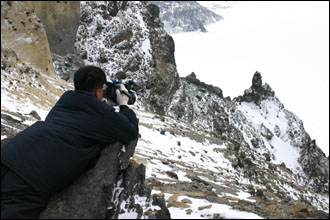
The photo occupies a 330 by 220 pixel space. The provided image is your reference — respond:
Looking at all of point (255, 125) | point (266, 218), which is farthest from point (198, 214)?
point (255, 125)

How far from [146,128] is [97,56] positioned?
20.4 metres

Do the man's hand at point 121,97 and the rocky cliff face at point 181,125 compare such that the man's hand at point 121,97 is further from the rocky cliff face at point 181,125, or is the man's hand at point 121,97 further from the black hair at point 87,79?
the rocky cliff face at point 181,125

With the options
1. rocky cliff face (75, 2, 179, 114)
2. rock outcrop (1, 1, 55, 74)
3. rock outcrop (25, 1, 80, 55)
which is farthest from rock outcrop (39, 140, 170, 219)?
rocky cliff face (75, 2, 179, 114)

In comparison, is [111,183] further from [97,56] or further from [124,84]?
[97,56]

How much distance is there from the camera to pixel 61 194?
3.33 m

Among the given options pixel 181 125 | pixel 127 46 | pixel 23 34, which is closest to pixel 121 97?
pixel 23 34

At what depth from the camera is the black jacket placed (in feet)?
10.1

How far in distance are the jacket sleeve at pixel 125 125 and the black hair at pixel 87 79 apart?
1.56ft

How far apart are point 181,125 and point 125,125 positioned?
71.5 feet

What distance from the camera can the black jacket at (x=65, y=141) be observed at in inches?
121

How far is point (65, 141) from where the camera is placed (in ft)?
10.8

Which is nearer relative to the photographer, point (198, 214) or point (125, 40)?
point (198, 214)

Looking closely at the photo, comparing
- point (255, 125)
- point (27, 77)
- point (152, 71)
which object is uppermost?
point (152, 71)

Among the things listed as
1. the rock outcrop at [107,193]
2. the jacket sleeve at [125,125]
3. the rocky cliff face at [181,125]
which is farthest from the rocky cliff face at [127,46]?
the jacket sleeve at [125,125]
